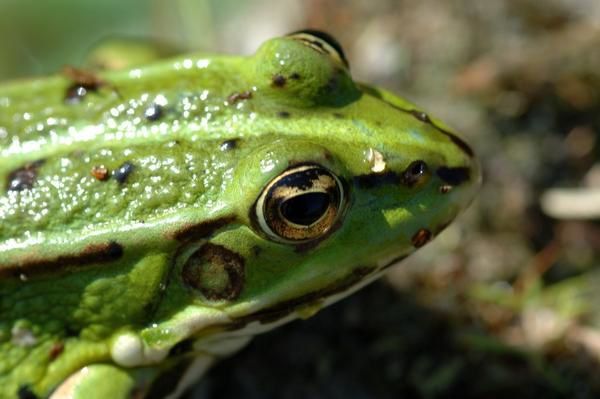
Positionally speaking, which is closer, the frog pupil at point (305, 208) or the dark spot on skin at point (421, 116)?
the frog pupil at point (305, 208)

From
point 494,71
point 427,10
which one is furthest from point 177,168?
point 427,10

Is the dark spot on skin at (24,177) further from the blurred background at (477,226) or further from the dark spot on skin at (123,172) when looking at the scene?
the blurred background at (477,226)

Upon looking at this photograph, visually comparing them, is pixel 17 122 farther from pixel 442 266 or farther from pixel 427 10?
pixel 427 10

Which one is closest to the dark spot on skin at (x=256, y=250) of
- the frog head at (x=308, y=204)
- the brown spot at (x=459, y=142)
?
the frog head at (x=308, y=204)

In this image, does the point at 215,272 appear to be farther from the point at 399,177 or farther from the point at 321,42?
the point at 321,42

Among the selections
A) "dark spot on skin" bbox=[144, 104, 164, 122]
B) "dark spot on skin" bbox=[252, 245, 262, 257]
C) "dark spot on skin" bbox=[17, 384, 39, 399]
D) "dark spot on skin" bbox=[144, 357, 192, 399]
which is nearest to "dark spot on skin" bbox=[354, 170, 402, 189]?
"dark spot on skin" bbox=[252, 245, 262, 257]

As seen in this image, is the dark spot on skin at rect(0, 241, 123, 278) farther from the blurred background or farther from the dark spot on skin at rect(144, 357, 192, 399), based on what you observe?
the blurred background

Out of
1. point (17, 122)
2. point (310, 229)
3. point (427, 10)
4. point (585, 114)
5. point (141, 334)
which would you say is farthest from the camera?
point (427, 10)
